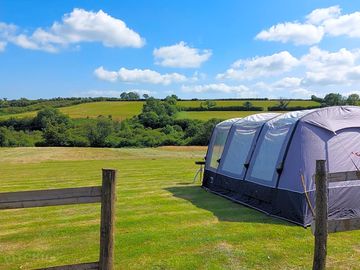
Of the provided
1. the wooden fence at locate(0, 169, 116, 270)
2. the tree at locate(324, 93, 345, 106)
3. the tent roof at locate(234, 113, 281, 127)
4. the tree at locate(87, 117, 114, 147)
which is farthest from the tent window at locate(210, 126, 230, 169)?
the tree at locate(87, 117, 114, 147)

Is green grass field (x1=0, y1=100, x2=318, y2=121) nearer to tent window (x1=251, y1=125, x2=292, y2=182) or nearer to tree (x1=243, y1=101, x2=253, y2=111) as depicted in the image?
tree (x1=243, y1=101, x2=253, y2=111)

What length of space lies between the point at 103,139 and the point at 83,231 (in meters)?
48.4

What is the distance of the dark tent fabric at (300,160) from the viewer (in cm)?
810

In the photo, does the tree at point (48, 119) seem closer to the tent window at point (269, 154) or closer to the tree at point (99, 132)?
the tree at point (99, 132)

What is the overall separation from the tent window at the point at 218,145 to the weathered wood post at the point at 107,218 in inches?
327

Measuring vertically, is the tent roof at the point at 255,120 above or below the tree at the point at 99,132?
above

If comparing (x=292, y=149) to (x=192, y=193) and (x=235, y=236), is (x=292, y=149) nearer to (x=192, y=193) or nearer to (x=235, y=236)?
(x=235, y=236)

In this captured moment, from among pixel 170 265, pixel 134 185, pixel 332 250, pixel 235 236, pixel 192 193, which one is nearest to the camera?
pixel 170 265

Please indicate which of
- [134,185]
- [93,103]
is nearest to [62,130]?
[93,103]

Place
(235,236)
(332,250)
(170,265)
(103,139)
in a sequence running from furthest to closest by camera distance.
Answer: (103,139) → (235,236) → (332,250) → (170,265)

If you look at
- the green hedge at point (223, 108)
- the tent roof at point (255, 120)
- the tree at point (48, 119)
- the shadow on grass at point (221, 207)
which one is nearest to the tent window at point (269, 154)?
the tent roof at point (255, 120)

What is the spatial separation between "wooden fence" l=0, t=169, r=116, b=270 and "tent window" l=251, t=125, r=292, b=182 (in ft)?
18.3

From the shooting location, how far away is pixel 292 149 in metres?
8.43

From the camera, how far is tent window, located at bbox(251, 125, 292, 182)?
8.89 metres
